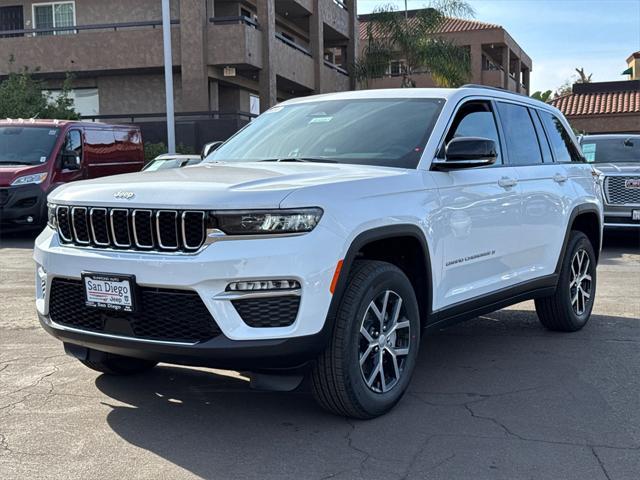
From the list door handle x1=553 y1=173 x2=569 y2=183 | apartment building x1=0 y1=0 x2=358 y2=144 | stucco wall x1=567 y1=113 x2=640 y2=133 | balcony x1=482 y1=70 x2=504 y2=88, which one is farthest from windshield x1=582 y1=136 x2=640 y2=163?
balcony x1=482 y1=70 x2=504 y2=88

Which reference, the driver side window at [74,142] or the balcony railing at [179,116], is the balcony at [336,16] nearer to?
the balcony railing at [179,116]

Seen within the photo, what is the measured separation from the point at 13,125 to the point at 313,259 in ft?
41.0

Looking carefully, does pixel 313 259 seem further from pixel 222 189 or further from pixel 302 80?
pixel 302 80

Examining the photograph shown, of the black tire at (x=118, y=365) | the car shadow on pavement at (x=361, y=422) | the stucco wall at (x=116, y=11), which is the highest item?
the stucco wall at (x=116, y=11)

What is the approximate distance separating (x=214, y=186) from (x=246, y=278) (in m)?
0.56

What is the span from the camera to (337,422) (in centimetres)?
444

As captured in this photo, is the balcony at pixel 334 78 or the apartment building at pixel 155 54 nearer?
the apartment building at pixel 155 54

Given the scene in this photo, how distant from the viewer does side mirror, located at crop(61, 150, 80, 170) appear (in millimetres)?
14375

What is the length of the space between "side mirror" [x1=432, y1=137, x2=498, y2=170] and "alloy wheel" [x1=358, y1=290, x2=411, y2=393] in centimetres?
101

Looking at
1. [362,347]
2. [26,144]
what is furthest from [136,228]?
[26,144]

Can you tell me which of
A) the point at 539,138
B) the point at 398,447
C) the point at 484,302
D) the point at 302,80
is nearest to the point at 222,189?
the point at 398,447

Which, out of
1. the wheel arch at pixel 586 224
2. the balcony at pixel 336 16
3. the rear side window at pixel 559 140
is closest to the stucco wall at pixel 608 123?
the balcony at pixel 336 16

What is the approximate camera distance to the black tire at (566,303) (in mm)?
6621

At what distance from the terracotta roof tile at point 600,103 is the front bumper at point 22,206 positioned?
2654 cm
